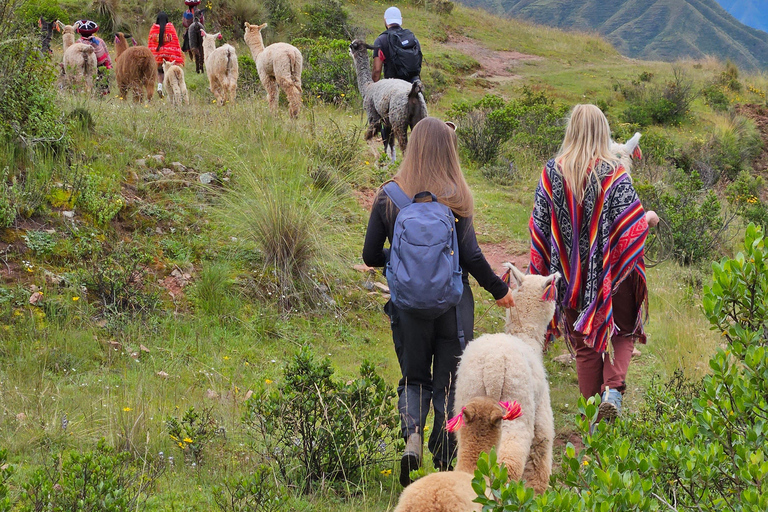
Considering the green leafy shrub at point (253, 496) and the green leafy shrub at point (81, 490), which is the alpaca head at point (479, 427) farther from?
the green leafy shrub at point (81, 490)

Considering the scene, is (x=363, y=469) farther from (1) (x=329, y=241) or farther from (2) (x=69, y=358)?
(1) (x=329, y=241)

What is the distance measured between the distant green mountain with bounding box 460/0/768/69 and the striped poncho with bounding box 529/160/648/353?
201 feet

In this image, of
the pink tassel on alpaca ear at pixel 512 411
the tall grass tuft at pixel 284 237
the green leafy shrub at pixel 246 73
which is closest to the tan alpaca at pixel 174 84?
the green leafy shrub at pixel 246 73

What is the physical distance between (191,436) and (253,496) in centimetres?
85

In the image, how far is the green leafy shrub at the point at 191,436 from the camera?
375 centimetres

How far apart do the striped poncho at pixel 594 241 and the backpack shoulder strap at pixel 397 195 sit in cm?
115

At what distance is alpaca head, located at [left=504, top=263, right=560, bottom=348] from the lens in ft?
13.3

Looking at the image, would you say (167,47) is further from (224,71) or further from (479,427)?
(479,427)

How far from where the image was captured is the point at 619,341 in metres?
4.38

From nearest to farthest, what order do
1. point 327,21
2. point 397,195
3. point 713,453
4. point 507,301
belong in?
1. point 713,453
2. point 397,195
3. point 507,301
4. point 327,21

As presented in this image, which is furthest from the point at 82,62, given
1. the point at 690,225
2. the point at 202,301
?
the point at 690,225

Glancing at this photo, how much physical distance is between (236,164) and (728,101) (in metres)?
22.4

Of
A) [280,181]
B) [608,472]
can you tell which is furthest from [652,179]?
[608,472]

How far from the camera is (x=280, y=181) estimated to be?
7273 mm
